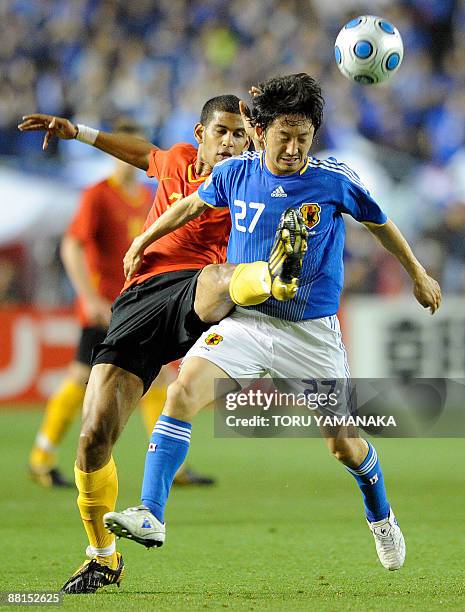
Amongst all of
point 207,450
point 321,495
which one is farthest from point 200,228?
point 207,450

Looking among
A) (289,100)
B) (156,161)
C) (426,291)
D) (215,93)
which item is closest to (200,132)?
(156,161)

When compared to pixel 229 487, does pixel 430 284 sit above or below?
above

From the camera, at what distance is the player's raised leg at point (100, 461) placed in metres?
4.38

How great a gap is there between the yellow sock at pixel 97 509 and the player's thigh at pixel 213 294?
2.56ft

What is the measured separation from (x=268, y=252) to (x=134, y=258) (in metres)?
0.64

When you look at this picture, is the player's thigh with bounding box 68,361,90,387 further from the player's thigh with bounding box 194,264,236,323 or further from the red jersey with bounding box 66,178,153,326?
the player's thigh with bounding box 194,264,236,323

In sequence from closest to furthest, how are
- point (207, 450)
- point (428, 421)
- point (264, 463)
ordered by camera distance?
point (264, 463), point (207, 450), point (428, 421)

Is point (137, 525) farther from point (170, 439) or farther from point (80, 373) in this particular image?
point (80, 373)

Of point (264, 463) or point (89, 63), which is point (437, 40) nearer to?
point (89, 63)

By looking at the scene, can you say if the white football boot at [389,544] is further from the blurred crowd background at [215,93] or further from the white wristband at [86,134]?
the blurred crowd background at [215,93]

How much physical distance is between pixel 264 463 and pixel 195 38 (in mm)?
8782

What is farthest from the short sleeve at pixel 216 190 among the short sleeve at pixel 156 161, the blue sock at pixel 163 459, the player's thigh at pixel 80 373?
the player's thigh at pixel 80 373

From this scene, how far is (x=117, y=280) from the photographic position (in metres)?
8.18

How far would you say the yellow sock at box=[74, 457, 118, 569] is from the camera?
4379mm
